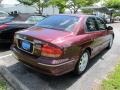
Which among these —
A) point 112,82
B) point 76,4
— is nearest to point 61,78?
point 112,82

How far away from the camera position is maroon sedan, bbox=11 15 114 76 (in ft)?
13.3

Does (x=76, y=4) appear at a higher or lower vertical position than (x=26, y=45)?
higher

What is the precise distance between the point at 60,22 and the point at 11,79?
192cm

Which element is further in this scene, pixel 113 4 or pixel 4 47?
pixel 113 4

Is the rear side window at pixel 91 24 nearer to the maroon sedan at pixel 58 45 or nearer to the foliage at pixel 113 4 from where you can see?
the maroon sedan at pixel 58 45

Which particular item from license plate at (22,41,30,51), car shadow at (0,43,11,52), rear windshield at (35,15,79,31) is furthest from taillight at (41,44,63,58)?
car shadow at (0,43,11,52)

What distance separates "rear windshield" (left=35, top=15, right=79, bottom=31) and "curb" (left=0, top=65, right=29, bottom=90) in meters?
1.50

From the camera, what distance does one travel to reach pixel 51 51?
159 inches

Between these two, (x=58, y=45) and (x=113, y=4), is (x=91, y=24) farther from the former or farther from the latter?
(x=113, y=4)

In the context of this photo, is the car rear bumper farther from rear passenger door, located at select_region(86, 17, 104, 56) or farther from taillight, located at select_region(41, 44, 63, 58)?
rear passenger door, located at select_region(86, 17, 104, 56)

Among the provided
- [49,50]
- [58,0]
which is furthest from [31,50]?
[58,0]

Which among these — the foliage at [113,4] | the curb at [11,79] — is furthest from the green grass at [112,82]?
the foliage at [113,4]

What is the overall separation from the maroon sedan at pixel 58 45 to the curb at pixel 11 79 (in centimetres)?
45

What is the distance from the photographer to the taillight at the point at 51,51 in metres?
4.02
